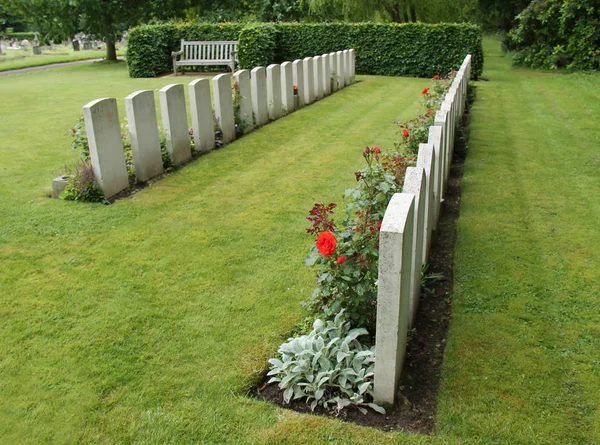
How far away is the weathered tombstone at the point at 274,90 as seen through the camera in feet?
34.0

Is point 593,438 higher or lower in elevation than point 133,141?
lower

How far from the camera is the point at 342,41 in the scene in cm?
1869

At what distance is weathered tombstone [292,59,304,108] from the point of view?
38.7 feet

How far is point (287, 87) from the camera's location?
11.2 m

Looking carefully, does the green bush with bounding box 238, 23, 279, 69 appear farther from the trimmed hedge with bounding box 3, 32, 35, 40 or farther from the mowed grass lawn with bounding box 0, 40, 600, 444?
the trimmed hedge with bounding box 3, 32, 35, 40

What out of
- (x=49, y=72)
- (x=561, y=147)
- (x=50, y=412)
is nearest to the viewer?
(x=50, y=412)

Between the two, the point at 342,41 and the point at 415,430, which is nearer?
the point at 415,430

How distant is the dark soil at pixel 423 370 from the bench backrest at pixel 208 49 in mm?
15880

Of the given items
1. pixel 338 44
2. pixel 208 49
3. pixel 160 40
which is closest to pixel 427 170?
pixel 338 44

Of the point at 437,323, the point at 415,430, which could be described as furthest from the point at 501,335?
the point at 415,430

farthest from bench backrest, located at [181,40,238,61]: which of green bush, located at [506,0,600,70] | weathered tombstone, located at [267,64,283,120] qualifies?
green bush, located at [506,0,600,70]

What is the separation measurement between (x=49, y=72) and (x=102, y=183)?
1836cm

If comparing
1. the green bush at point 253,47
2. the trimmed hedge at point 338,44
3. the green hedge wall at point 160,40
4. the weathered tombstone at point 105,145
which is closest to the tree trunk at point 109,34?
the green hedge wall at point 160,40

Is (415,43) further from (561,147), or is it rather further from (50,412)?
(50,412)
